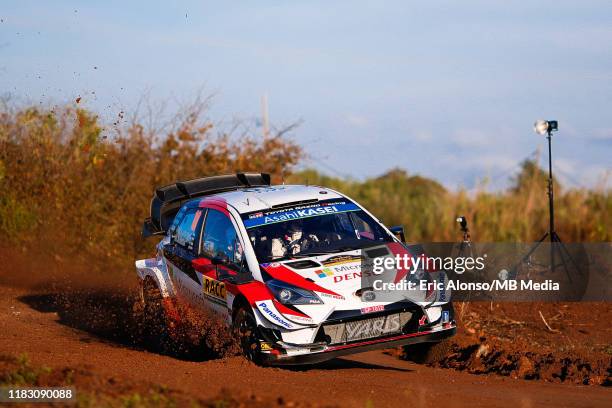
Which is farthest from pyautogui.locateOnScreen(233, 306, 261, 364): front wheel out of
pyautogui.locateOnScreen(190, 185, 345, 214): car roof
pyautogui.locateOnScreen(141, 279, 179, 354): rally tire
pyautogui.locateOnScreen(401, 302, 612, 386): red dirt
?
pyautogui.locateOnScreen(401, 302, 612, 386): red dirt

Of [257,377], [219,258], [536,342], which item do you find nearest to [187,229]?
[219,258]

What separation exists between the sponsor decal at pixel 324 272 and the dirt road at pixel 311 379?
89 cm

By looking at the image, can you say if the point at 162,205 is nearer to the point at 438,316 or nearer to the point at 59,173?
the point at 438,316

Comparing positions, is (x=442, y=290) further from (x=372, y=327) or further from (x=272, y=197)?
(x=272, y=197)

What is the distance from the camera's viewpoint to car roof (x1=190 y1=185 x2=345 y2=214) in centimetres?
1057

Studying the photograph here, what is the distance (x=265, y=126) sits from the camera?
22984mm

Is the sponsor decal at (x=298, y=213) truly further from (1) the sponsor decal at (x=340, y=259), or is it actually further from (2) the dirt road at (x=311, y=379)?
(2) the dirt road at (x=311, y=379)

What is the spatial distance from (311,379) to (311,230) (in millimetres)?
2118

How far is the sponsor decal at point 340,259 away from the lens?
373 inches

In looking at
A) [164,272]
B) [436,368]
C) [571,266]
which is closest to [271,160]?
[571,266]

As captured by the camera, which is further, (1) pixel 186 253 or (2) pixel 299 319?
(1) pixel 186 253

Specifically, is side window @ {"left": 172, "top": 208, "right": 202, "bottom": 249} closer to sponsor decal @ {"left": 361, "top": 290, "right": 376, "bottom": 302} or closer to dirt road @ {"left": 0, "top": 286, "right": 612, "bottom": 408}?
dirt road @ {"left": 0, "top": 286, "right": 612, "bottom": 408}

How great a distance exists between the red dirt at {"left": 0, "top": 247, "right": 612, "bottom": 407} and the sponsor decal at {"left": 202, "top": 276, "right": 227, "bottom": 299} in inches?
27.0

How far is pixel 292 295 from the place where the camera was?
9102 millimetres
